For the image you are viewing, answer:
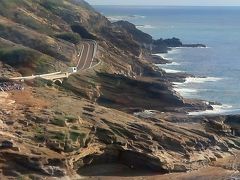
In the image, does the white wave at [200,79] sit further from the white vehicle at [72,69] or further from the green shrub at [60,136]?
the green shrub at [60,136]

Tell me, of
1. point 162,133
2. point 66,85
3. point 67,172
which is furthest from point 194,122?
point 67,172

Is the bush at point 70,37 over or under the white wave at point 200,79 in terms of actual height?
over

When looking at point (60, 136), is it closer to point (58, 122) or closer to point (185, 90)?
point (58, 122)

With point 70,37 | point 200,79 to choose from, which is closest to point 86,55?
point 70,37

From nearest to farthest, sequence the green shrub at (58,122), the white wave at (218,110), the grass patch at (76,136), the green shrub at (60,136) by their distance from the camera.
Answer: the green shrub at (60,136)
the grass patch at (76,136)
the green shrub at (58,122)
the white wave at (218,110)

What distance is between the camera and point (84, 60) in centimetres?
11606

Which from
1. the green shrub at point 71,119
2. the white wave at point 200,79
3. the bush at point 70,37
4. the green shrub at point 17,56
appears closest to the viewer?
the green shrub at point 71,119

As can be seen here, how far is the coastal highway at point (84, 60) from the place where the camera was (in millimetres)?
93938

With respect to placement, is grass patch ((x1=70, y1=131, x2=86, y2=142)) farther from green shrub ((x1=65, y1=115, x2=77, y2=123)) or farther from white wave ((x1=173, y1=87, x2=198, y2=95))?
white wave ((x1=173, y1=87, x2=198, y2=95))

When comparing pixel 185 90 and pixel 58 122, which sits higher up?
pixel 185 90

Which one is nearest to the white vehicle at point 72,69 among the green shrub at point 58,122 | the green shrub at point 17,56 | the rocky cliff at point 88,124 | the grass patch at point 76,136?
the rocky cliff at point 88,124

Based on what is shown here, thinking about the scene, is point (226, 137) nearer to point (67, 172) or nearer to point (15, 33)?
point (67, 172)

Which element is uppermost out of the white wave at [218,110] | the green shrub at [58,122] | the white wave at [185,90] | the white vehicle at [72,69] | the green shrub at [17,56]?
the green shrub at [17,56]

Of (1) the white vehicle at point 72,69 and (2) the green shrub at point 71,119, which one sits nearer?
(2) the green shrub at point 71,119
